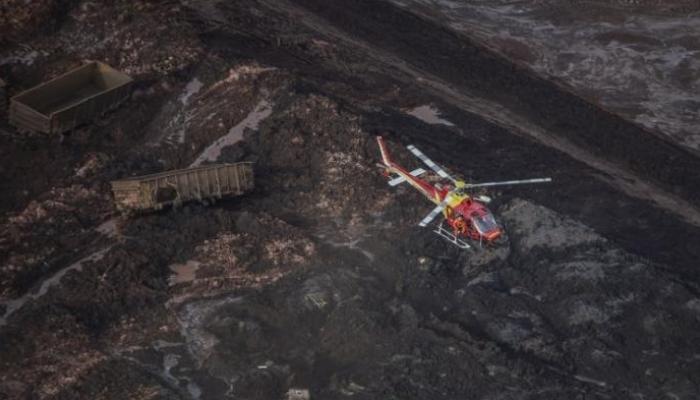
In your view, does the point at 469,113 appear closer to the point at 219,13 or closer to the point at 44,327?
the point at 219,13

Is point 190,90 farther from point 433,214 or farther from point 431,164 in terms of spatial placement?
point 433,214

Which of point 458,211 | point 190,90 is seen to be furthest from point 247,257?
point 190,90

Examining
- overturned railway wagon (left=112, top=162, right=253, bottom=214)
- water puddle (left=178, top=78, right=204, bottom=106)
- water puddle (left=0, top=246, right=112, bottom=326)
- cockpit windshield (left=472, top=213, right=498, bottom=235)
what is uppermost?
water puddle (left=178, top=78, right=204, bottom=106)

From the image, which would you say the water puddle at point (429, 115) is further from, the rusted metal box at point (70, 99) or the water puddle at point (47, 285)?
the water puddle at point (47, 285)

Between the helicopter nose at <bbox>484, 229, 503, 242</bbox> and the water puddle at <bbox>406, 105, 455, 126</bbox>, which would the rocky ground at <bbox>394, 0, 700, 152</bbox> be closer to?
the water puddle at <bbox>406, 105, 455, 126</bbox>

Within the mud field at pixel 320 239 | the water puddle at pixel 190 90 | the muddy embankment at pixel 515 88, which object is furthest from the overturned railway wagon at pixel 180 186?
the muddy embankment at pixel 515 88

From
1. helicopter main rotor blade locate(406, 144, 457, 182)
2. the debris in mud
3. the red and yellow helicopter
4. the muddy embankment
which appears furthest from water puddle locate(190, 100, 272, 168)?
the muddy embankment
